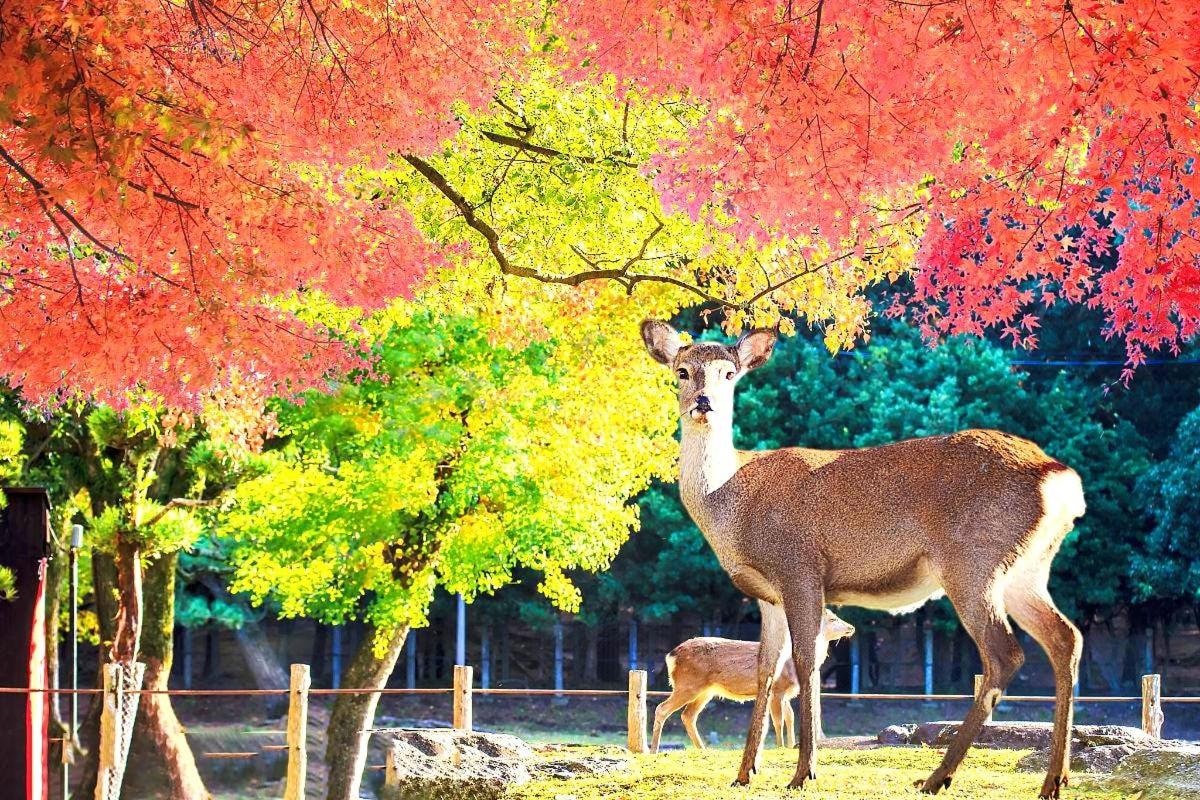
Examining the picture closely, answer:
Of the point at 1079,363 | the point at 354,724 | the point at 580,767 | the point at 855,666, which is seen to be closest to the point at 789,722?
the point at 580,767

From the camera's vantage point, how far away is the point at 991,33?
605 cm

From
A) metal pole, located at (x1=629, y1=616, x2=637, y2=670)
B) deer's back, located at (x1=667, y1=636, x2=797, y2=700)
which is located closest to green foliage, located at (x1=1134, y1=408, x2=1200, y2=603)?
metal pole, located at (x1=629, y1=616, x2=637, y2=670)

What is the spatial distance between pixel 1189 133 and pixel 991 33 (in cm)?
97

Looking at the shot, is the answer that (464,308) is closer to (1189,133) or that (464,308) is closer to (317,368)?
(317,368)

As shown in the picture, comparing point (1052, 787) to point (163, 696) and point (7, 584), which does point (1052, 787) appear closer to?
point (7, 584)

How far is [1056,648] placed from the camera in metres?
8.54

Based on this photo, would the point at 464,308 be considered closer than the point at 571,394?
Yes

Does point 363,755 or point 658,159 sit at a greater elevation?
point 658,159

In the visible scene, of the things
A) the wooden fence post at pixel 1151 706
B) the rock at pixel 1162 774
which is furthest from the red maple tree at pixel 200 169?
the wooden fence post at pixel 1151 706

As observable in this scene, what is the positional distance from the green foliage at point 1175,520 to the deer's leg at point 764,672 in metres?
22.2

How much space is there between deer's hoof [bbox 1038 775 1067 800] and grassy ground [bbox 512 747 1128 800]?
0.55 feet

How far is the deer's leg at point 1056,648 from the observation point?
27.0 feet

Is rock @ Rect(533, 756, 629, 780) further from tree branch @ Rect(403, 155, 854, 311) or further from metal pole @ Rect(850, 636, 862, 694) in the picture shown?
metal pole @ Rect(850, 636, 862, 694)

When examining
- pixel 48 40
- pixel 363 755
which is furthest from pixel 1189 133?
pixel 363 755
